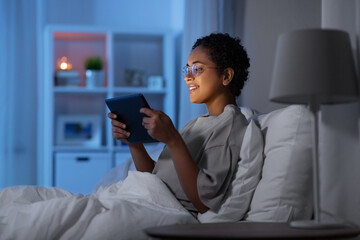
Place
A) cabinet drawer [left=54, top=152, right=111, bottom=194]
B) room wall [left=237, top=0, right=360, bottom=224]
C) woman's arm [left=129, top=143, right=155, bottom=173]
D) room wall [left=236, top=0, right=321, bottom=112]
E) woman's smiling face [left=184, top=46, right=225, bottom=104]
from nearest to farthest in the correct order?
1. room wall [left=237, top=0, right=360, bottom=224]
2. woman's smiling face [left=184, top=46, right=225, bottom=104]
3. woman's arm [left=129, top=143, right=155, bottom=173]
4. room wall [left=236, top=0, right=321, bottom=112]
5. cabinet drawer [left=54, top=152, right=111, bottom=194]

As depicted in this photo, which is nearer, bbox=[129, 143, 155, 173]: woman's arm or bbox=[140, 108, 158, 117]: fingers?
bbox=[140, 108, 158, 117]: fingers

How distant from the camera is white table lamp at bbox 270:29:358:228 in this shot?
A: 1264 mm

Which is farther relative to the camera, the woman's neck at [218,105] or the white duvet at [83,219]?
the woman's neck at [218,105]

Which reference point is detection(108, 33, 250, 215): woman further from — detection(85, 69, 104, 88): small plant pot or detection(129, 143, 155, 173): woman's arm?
detection(85, 69, 104, 88): small plant pot

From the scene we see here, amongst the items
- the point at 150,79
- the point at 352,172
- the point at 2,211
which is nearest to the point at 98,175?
the point at 150,79

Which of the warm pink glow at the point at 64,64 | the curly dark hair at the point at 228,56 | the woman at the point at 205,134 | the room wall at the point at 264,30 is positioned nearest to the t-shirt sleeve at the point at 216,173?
the woman at the point at 205,134

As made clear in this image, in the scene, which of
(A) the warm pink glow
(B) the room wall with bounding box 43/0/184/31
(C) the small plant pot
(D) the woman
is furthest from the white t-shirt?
(B) the room wall with bounding box 43/0/184/31

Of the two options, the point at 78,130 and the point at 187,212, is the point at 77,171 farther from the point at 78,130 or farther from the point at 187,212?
the point at 187,212

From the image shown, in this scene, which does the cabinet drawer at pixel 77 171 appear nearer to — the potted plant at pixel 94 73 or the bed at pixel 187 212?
the potted plant at pixel 94 73

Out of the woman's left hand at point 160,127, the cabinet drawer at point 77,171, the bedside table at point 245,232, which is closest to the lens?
the bedside table at point 245,232

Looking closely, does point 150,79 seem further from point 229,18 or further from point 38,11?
point 229,18

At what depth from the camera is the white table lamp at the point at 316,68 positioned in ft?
4.15

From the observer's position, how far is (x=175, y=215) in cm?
159

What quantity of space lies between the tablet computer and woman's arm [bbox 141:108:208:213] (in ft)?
0.41
